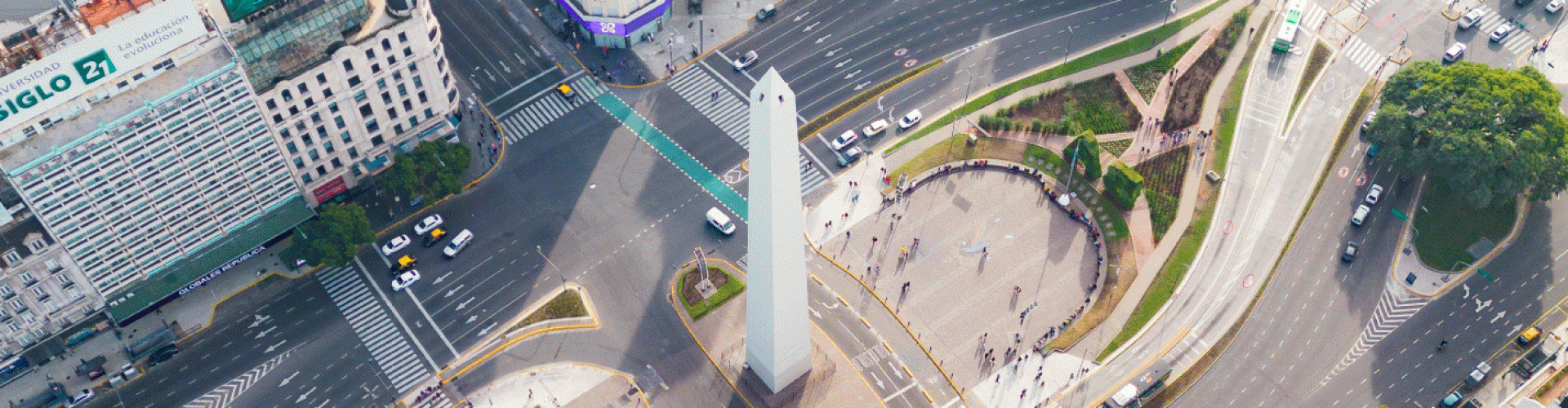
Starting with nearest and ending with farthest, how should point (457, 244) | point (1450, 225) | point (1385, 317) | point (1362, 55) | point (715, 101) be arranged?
point (1385, 317) → point (457, 244) → point (1450, 225) → point (715, 101) → point (1362, 55)

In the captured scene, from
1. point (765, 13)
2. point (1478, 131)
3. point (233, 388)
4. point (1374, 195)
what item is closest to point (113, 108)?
point (233, 388)

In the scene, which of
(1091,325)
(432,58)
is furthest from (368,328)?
(1091,325)

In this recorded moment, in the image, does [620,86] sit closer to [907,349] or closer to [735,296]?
[735,296]

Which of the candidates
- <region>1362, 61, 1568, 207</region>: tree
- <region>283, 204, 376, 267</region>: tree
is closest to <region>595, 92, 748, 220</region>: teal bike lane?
<region>283, 204, 376, 267</region>: tree

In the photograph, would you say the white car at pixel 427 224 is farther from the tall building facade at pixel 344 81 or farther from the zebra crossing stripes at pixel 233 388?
the zebra crossing stripes at pixel 233 388

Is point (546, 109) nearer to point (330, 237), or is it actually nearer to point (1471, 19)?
point (330, 237)

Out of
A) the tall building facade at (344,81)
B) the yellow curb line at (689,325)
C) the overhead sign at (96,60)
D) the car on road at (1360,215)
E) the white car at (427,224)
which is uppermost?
the overhead sign at (96,60)

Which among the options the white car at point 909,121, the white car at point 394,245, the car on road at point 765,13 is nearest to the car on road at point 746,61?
the car on road at point 765,13

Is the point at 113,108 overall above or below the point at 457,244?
above
